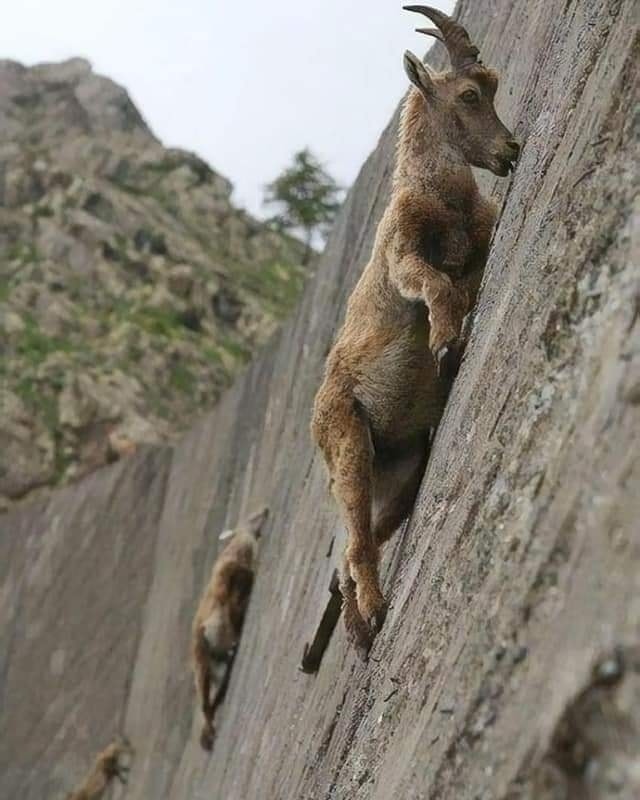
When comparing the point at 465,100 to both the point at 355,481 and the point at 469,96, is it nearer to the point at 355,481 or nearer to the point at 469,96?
the point at 469,96

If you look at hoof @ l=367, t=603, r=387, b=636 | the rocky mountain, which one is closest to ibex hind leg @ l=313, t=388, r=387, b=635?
hoof @ l=367, t=603, r=387, b=636

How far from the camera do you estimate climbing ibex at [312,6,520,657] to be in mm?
3859

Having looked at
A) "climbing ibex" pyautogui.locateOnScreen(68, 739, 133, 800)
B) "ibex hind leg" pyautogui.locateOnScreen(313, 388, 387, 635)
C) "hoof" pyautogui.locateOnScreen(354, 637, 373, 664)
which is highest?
"ibex hind leg" pyautogui.locateOnScreen(313, 388, 387, 635)

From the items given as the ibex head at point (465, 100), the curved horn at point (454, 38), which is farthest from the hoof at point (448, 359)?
the curved horn at point (454, 38)

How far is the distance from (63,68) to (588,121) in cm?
3658

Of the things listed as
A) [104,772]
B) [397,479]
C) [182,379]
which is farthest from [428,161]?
[182,379]

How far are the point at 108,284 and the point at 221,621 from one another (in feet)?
55.3

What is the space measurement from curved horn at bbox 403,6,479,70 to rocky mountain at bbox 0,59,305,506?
44.9ft

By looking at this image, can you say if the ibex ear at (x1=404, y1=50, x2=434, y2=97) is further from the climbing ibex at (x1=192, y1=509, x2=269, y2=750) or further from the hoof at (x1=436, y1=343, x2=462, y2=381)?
the climbing ibex at (x1=192, y1=509, x2=269, y2=750)

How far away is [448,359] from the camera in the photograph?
12.0ft

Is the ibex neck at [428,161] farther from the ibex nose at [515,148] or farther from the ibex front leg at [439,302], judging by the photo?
the ibex front leg at [439,302]

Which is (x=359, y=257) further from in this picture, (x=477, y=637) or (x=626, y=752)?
(x=626, y=752)

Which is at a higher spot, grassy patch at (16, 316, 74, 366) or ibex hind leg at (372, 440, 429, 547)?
ibex hind leg at (372, 440, 429, 547)

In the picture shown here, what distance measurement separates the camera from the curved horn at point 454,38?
4.29 metres
